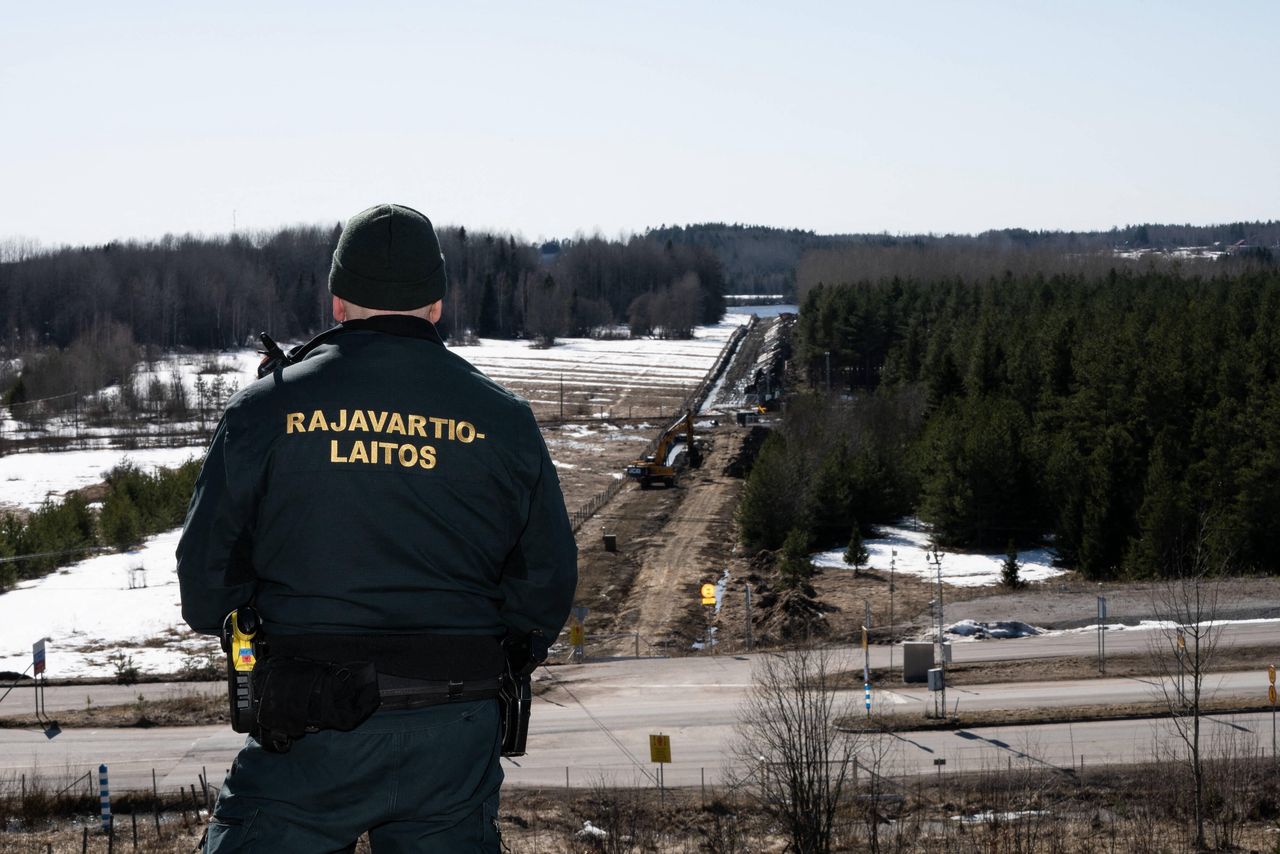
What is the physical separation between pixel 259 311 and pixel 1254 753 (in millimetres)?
149571

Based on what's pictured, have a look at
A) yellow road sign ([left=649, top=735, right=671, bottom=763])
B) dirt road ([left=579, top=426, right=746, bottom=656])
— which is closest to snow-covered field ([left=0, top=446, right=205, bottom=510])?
dirt road ([left=579, top=426, right=746, bottom=656])

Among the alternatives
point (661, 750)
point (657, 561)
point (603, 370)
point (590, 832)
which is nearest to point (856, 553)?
point (657, 561)

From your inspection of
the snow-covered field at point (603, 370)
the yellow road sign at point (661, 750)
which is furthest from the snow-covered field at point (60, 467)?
the yellow road sign at point (661, 750)

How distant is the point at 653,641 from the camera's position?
1614 inches

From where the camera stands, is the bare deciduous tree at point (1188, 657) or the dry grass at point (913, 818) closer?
the dry grass at point (913, 818)

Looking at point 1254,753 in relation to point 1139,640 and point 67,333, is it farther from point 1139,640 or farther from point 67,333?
point 67,333

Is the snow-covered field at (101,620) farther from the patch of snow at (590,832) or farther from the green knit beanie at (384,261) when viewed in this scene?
the green knit beanie at (384,261)

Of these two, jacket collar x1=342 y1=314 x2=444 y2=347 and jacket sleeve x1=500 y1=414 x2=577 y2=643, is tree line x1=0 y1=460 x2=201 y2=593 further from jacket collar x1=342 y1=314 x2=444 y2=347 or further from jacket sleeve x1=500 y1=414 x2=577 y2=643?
jacket sleeve x1=500 y1=414 x2=577 y2=643

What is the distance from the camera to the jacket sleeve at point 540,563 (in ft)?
12.6

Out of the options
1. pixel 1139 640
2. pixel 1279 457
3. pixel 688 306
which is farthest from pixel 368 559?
pixel 688 306

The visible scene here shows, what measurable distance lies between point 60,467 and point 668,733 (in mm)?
73313

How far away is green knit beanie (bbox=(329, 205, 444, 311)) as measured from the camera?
12.8ft

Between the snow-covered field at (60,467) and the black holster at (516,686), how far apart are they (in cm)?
7686

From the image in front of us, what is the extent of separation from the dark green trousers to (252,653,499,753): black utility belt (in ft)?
0.23
